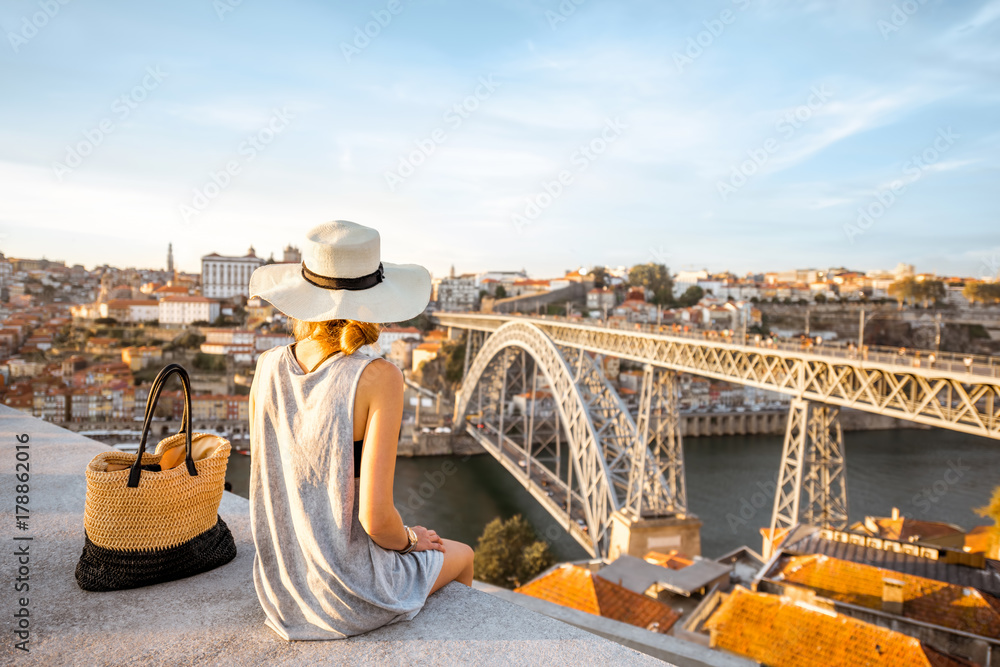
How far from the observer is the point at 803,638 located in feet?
20.7

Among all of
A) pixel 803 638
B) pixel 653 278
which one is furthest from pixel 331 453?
pixel 653 278

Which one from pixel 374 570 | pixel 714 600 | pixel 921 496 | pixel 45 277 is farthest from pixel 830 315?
pixel 45 277

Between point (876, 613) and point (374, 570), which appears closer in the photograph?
point (374, 570)

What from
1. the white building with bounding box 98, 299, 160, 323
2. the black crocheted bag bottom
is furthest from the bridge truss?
the white building with bounding box 98, 299, 160, 323

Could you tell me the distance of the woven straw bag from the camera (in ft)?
4.67

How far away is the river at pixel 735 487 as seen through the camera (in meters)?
18.6

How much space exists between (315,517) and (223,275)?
63.4 meters

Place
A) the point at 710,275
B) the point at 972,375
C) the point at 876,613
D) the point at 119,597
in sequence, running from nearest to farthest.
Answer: the point at 119,597 → the point at 972,375 → the point at 876,613 → the point at 710,275

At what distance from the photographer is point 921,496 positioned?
2212 centimetres

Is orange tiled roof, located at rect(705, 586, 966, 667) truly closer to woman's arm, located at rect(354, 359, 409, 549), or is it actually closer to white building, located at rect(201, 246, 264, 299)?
woman's arm, located at rect(354, 359, 409, 549)

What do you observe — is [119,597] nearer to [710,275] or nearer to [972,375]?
[972,375]

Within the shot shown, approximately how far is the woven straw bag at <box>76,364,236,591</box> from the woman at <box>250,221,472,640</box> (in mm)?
239

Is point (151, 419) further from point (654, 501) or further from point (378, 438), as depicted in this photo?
point (654, 501)

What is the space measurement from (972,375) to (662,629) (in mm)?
4553
